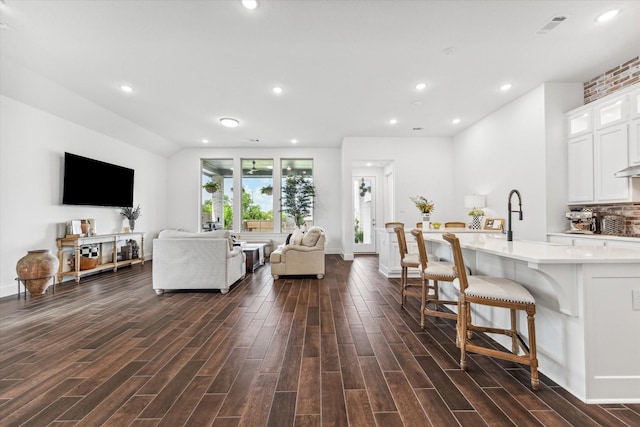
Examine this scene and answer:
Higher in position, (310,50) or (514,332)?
(310,50)

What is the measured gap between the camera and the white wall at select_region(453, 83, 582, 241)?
4.16 meters

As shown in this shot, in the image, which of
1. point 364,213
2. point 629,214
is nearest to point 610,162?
point 629,214

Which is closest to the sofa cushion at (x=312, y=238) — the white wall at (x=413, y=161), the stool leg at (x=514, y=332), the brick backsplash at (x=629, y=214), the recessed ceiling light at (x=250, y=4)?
the white wall at (x=413, y=161)

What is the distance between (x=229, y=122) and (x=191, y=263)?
320cm

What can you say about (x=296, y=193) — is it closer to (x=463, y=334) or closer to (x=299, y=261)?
(x=299, y=261)

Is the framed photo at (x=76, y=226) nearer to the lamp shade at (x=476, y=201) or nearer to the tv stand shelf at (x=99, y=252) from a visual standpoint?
the tv stand shelf at (x=99, y=252)

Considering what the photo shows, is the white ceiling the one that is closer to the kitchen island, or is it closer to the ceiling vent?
the ceiling vent

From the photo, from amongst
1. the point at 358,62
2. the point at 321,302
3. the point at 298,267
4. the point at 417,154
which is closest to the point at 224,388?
the point at 321,302

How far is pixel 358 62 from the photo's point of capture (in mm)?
3533

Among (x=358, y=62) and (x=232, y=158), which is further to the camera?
(x=232, y=158)

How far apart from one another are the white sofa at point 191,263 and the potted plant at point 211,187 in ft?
13.5

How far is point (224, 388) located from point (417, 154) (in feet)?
22.5

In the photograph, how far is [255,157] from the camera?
8.12 metres

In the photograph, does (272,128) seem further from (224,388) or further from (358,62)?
(224,388)
